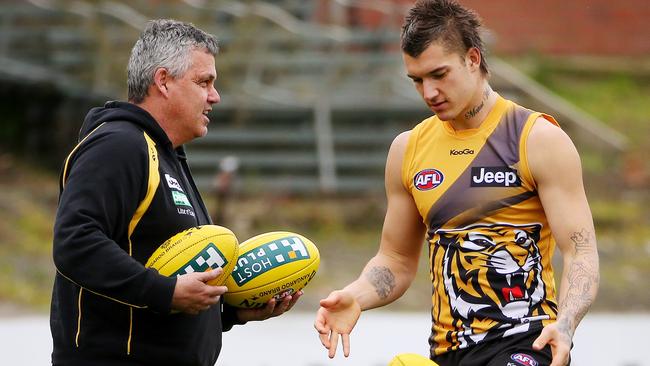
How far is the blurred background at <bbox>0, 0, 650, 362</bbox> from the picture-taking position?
12758 mm

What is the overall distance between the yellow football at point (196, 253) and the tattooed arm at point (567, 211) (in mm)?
1198

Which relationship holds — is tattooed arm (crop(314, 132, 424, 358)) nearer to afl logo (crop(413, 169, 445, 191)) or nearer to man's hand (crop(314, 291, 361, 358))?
man's hand (crop(314, 291, 361, 358))

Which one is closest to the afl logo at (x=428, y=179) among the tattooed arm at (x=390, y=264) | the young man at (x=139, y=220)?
the tattooed arm at (x=390, y=264)

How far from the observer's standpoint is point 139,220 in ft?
13.9

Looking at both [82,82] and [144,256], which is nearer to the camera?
[144,256]

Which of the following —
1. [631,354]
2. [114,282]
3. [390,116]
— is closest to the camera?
[114,282]

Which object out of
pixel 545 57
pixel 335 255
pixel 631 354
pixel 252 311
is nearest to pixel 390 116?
pixel 335 255

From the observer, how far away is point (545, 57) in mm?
18141

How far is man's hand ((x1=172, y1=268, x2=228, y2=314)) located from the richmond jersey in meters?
0.85

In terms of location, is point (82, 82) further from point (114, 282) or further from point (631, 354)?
point (114, 282)

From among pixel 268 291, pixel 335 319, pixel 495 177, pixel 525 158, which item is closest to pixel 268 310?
pixel 268 291

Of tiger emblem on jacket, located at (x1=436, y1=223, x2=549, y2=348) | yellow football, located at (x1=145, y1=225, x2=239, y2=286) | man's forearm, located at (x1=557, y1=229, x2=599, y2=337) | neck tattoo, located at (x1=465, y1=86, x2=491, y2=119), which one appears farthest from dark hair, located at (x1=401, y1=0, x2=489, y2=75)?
yellow football, located at (x1=145, y1=225, x2=239, y2=286)

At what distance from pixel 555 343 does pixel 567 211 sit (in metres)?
0.53

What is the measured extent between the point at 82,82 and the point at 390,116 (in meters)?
3.91
